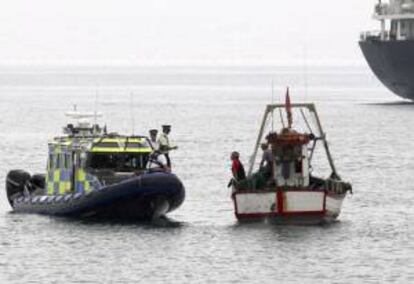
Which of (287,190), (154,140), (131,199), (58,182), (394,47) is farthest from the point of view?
(394,47)

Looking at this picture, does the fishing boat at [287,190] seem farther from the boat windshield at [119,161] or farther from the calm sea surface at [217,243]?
the boat windshield at [119,161]

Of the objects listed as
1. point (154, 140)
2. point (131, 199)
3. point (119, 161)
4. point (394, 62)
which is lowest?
point (131, 199)

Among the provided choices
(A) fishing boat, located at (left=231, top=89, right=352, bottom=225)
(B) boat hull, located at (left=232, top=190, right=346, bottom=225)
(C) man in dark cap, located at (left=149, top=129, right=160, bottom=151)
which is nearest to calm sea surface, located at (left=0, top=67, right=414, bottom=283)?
(B) boat hull, located at (left=232, top=190, right=346, bottom=225)

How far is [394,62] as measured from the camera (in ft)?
459

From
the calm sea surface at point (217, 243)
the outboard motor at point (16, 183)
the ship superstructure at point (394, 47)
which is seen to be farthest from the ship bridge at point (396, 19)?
the outboard motor at point (16, 183)

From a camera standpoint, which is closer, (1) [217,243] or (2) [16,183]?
(1) [217,243]

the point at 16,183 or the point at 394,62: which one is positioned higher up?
the point at 394,62

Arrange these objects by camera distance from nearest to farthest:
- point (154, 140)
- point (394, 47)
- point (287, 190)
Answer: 1. point (287, 190)
2. point (154, 140)
3. point (394, 47)

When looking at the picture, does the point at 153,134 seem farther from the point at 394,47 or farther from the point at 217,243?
the point at 394,47

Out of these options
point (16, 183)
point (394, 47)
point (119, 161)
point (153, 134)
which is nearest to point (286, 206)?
point (153, 134)

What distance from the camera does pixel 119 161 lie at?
165ft

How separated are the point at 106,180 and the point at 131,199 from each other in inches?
54.4

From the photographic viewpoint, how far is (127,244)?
46.3m

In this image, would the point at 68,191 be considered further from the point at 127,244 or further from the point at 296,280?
the point at 296,280
